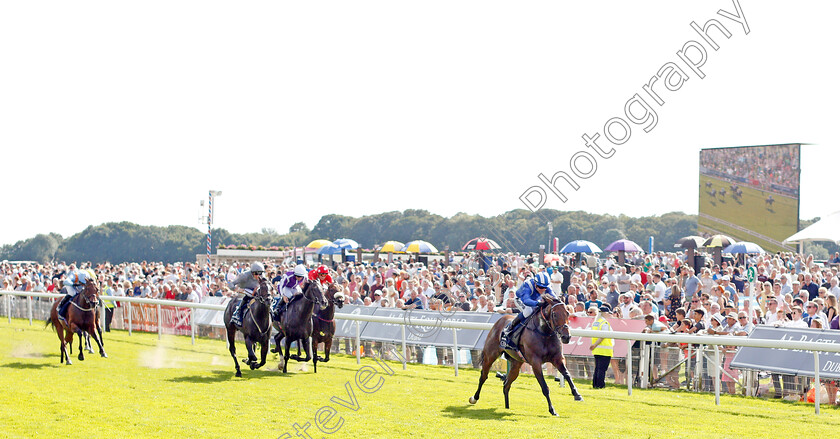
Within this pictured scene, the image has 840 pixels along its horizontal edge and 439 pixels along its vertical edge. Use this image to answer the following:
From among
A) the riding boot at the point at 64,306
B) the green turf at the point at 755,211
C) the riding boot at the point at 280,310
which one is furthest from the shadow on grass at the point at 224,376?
the green turf at the point at 755,211

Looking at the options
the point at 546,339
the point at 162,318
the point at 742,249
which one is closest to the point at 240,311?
the point at 546,339

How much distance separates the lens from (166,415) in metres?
8.55

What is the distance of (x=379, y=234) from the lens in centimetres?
7700

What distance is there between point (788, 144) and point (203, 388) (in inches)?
1318

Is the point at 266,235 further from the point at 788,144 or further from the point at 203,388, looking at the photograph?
the point at 203,388

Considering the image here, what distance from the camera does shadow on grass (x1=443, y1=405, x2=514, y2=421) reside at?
844 centimetres

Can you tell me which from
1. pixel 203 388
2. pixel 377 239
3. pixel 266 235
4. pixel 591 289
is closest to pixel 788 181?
pixel 591 289

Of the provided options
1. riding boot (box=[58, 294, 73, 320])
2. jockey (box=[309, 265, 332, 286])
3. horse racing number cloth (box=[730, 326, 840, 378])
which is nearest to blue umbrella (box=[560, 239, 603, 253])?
jockey (box=[309, 265, 332, 286])

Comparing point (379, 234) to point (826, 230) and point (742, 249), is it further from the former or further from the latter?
point (826, 230)

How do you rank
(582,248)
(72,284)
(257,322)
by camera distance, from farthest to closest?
(582,248) → (72,284) → (257,322)

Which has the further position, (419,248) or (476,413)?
(419,248)

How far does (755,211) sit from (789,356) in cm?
3001

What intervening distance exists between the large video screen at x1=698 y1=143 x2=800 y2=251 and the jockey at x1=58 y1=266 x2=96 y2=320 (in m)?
31.4

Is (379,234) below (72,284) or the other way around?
the other way around
